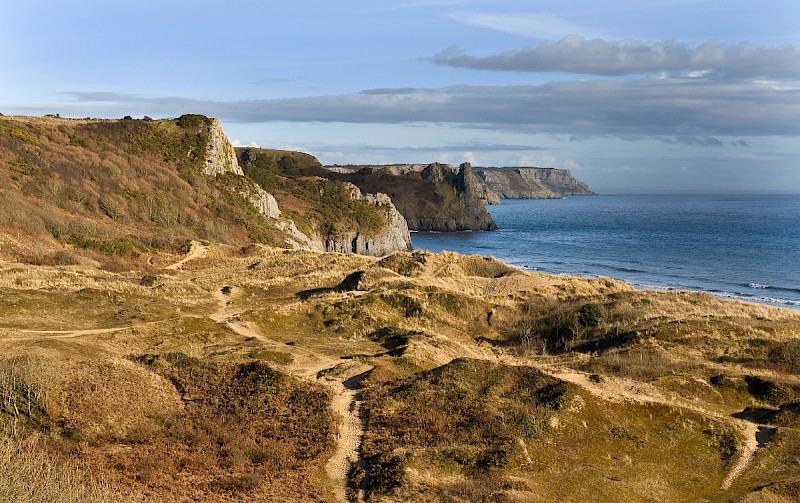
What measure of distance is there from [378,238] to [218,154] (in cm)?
5169

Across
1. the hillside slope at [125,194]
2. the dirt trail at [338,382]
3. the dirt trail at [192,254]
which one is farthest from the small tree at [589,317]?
the hillside slope at [125,194]

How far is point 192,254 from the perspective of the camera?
291ft

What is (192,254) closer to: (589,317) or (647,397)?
(589,317)

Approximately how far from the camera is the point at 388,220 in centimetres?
18575

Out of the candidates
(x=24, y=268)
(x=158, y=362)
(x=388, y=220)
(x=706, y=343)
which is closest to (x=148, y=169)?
(x=24, y=268)

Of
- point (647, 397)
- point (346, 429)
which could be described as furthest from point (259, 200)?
point (647, 397)

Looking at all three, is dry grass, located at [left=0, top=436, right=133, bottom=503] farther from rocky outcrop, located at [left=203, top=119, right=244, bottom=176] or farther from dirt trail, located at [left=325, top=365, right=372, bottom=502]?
rocky outcrop, located at [left=203, top=119, right=244, bottom=176]

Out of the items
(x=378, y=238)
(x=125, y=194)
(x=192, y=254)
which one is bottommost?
(x=378, y=238)

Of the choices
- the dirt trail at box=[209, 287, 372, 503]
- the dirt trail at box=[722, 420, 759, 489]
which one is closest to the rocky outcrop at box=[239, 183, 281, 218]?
the dirt trail at box=[209, 287, 372, 503]

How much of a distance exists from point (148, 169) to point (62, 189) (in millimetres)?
24263

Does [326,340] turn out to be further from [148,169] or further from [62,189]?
[148,169]

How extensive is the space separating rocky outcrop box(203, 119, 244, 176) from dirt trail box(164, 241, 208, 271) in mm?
44369

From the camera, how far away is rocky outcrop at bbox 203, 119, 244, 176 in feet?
448

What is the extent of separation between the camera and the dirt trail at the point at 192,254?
265 feet
